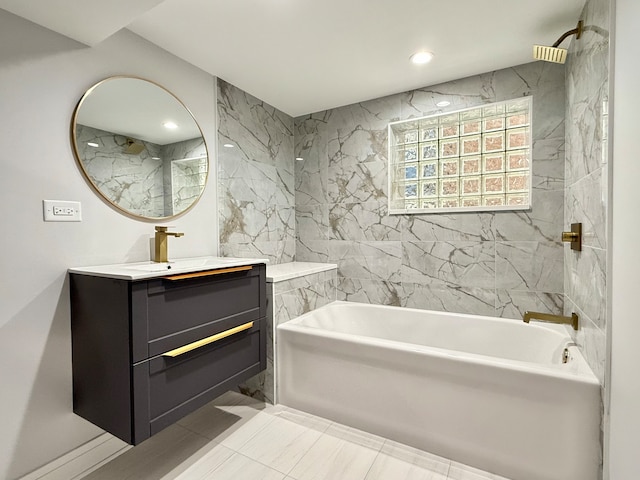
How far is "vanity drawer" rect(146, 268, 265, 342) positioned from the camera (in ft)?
4.55

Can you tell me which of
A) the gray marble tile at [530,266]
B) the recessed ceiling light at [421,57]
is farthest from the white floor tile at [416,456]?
the recessed ceiling light at [421,57]

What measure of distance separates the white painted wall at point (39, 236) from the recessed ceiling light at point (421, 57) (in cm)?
187

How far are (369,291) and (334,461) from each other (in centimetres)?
148

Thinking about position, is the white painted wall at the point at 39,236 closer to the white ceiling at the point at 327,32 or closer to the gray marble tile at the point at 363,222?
the white ceiling at the point at 327,32

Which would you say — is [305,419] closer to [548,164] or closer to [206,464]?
[206,464]

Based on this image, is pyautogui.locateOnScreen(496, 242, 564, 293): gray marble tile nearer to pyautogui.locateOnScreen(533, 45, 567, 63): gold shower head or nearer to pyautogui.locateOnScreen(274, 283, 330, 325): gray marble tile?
pyautogui.locateOnScreen(533, 45, 567, 63): gold shower head

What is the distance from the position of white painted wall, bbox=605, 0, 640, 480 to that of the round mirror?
2.27 metres

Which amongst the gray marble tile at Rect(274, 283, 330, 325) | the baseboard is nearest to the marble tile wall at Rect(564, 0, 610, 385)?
the gray marble tile at Rect(274, 283, 330, 325)

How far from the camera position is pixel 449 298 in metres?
2.48

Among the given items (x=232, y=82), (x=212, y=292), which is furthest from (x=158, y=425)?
(x=232, y=82)

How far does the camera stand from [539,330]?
2.01 m

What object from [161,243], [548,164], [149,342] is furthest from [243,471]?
[548,164]

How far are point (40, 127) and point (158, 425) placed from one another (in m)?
1.53

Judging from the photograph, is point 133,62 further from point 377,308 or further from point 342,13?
point 377,308
